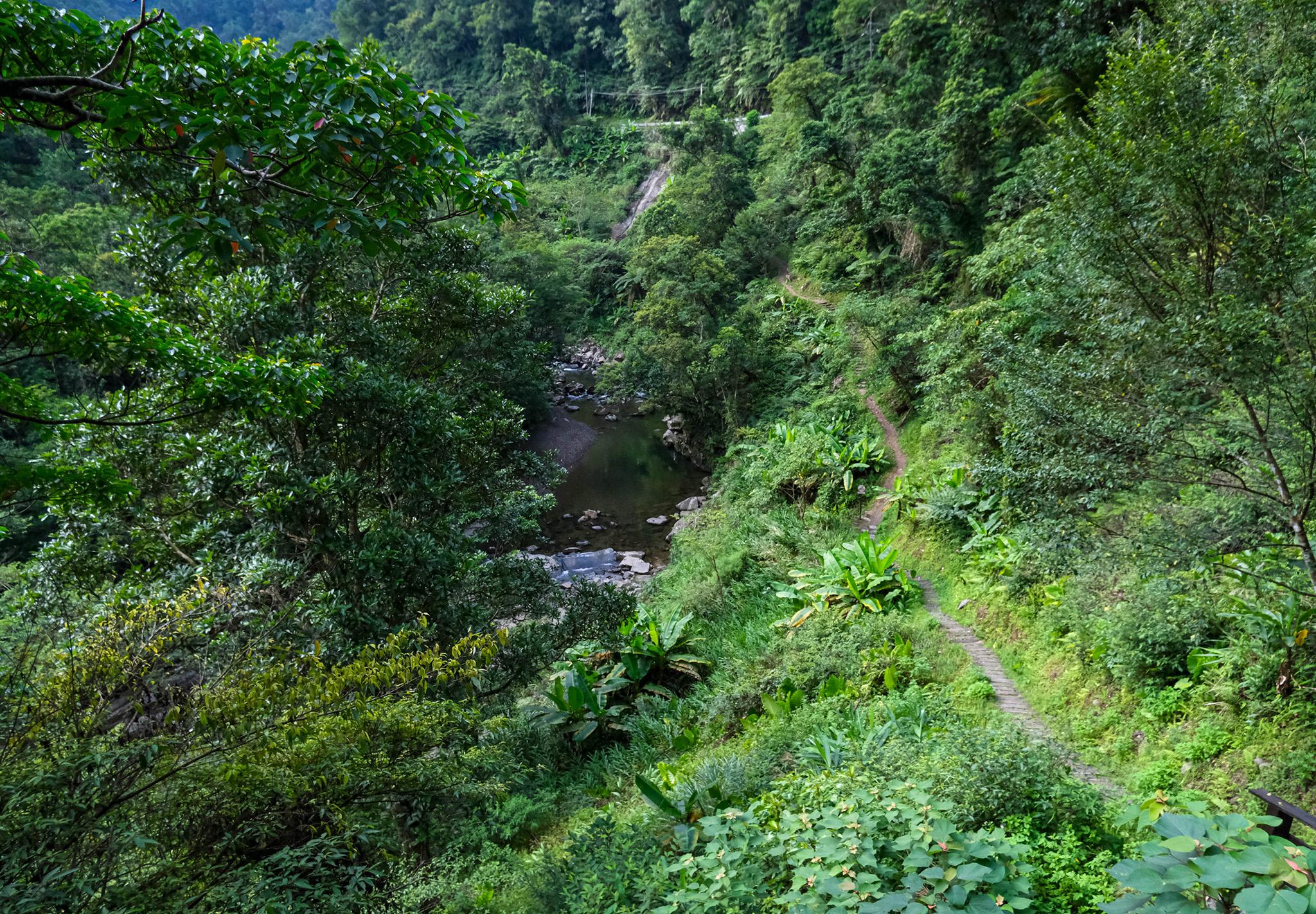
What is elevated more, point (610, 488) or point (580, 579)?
point (610, 488)

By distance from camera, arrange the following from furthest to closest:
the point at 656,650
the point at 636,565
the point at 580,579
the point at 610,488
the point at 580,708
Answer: the point at 610,488, the point at 636,565, the point at 580,579, the point at 656,650, the point at 580,708

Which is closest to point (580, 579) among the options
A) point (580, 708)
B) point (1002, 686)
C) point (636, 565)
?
point (580, 708)

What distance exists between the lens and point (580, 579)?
886 centimetres

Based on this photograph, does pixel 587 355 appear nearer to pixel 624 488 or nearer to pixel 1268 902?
pixel 624 488

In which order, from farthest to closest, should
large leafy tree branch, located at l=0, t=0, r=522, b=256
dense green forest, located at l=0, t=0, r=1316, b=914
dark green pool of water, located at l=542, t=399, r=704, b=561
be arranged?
1. dark green pool of water, located at l=542, t=399, r=704, b=561
2. dense green forest, located at l=0, t=0, r=1316, b=914
3. large leafy tree branch, located at l=0, t=0, r=522, b=256

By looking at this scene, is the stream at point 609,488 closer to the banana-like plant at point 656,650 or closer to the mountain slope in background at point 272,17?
the banana-like plant at point 656,650

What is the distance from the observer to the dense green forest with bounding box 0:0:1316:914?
2205mm

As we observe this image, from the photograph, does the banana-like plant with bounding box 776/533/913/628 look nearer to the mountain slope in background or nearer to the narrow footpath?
the narrow footpath

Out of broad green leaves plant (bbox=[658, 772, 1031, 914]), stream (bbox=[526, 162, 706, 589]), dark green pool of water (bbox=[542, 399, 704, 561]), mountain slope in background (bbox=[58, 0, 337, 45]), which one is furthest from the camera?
mountain slope in background (bbox=[58, 0, 337, 45])

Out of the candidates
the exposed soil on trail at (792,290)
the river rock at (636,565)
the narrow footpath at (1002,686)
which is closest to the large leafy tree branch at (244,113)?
the narrow footpath at (1002,686)

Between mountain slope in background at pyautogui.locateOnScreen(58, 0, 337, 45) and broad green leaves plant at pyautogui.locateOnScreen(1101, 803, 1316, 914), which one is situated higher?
mountain slope in background at pyautogui.locateOnScreen(58, 0, 337, 45)

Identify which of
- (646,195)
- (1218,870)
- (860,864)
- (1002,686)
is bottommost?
(1002,686)

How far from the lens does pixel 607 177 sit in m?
42.8

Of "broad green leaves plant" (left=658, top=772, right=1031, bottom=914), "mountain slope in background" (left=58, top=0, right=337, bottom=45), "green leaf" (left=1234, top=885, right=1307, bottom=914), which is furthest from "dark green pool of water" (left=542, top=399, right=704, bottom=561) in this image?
"mountain slope in background" (left=58, top=0, right=337, bottom=45)
